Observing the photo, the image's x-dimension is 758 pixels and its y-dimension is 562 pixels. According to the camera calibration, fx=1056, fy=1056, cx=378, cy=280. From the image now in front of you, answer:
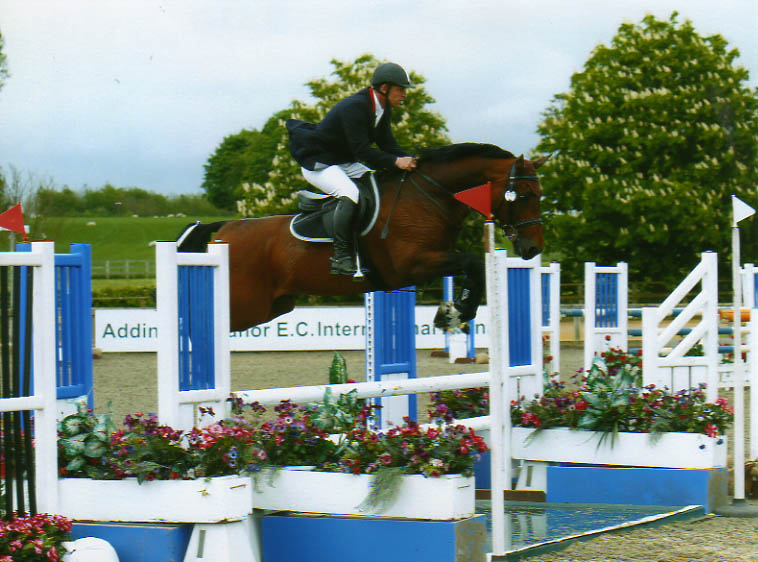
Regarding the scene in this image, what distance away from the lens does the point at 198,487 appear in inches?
118

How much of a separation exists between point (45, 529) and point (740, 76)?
26.9m

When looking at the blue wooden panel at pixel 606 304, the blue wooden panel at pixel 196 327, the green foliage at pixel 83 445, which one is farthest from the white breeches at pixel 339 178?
the blue wooden panel at pixel 606 304

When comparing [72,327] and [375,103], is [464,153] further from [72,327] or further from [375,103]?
[72,327]

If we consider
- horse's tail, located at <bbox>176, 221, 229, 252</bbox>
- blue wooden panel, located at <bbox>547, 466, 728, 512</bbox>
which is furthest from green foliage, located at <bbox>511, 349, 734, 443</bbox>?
horse's tail, located at <bbox>176, 221, 229, 252</bbox>

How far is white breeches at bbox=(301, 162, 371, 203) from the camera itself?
5.17 m

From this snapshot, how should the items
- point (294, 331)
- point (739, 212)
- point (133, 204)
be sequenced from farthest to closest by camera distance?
point (133, 204), point (294, 331), point (739, 212)

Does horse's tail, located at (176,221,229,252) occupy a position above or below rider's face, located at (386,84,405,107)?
below

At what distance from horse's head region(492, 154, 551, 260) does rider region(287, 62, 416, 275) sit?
47 cm

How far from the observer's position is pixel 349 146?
5074mm

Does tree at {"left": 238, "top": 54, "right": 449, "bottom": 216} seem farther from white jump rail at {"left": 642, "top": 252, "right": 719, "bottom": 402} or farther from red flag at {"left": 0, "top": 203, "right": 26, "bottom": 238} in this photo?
red flag at {"left": 0, "top": 203, "right": 26, "bottom": 238}

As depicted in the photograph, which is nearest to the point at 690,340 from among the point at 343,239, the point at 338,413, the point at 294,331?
the point at 343,239

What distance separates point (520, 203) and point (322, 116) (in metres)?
19.9

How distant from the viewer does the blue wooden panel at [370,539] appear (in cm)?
310

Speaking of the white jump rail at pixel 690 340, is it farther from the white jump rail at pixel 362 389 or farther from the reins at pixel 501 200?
the white jump rail at pixel 362 389
